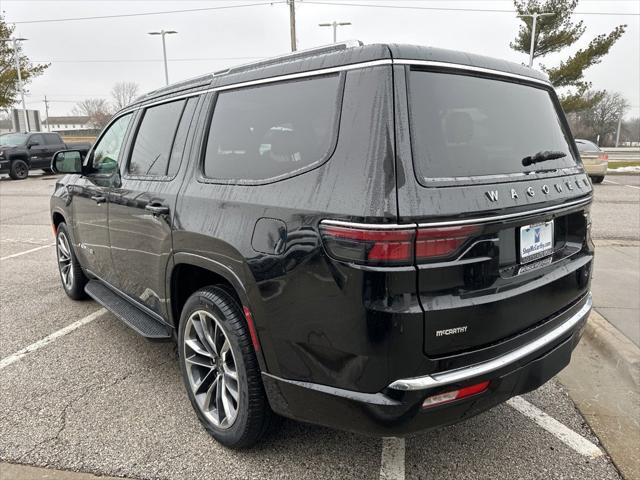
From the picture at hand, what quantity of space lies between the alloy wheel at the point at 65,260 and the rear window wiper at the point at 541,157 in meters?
4.23

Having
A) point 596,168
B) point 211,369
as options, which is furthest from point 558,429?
point 596,168

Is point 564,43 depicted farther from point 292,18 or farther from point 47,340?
point 47,340

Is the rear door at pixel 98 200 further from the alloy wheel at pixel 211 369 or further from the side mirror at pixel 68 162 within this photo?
the alloy wheel at pixel 211 369

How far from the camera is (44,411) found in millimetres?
2891

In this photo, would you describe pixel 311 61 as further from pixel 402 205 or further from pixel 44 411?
pixel 44 411

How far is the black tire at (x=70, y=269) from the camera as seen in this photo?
4684mm

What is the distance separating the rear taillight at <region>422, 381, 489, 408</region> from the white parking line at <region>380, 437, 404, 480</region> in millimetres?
664

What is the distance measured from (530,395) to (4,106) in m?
31.5

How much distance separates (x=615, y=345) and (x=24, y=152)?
67.7 feet

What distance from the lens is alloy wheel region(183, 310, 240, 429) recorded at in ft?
8.22

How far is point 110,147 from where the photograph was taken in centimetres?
393

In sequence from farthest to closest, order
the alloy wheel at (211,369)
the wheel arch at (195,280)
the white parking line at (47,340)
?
the white parking line at (47,340), the alloy wheel at (211,369), the wheel arch at (195,280)

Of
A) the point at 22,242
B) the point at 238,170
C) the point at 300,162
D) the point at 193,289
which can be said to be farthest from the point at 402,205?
the point at 22,242

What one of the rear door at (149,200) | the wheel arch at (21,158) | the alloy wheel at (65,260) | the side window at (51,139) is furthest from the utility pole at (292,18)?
the rear door at (149,200)
